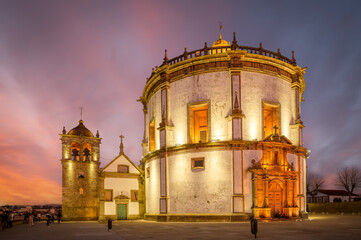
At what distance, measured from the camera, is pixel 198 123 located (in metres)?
31.9

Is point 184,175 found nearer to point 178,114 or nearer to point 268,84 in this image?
point 178,114

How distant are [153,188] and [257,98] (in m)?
13.7

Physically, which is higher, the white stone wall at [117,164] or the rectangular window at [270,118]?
the rectangular window at [270,118]

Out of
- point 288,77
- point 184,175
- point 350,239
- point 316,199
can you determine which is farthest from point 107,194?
point 316,199

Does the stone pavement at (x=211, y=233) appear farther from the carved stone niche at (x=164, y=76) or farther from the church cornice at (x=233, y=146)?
the carved stone niche at (x=164, y=76)

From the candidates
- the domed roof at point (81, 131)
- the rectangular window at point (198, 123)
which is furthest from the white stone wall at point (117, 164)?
the rectangular window at point (198, 123)

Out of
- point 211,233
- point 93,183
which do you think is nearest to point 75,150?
point 93,183

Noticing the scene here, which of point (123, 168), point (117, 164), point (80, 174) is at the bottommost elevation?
point (80, 174)

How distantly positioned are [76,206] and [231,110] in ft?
79.0

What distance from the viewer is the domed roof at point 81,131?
143ft

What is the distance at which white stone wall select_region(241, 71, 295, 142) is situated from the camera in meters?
28.6

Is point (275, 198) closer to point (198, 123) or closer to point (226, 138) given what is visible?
point (226, 138)

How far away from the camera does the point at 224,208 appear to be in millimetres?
26875

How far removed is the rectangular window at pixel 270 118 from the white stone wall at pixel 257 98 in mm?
463
